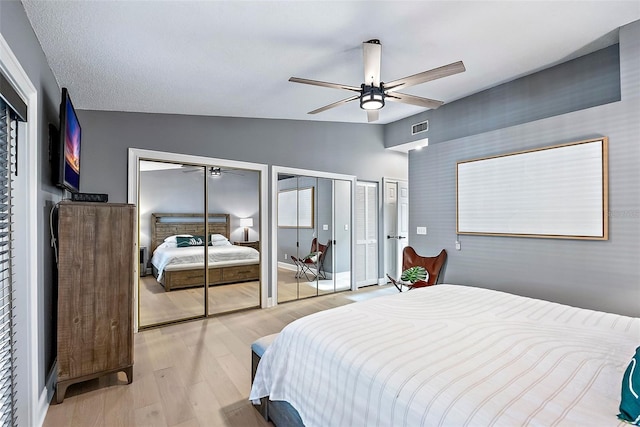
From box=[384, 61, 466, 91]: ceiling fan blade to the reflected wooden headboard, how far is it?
2.69 m

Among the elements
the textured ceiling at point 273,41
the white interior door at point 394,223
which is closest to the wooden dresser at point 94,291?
the textured ceiling at point 273,41

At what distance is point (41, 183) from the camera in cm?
202

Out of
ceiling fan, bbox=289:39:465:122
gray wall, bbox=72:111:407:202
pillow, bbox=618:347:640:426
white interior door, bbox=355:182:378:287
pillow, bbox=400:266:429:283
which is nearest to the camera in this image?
pillow, bbox=618:347:640:426

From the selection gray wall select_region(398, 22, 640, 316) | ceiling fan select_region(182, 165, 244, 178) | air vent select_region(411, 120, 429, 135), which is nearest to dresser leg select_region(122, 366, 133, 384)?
ceiling fan select_region(182, 165, 244, 178)

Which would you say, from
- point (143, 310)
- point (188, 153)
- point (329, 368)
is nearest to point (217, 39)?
point (188, 153)

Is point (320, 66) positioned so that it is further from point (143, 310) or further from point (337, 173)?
point (143, 310)

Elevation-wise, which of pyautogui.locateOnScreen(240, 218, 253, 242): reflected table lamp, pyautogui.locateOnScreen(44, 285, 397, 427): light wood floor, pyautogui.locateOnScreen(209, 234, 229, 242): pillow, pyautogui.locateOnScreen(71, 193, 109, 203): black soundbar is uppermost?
pyautogui.locateOnScreen(71, 193, 109, 203): black soundbar

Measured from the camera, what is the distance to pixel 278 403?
1.78m

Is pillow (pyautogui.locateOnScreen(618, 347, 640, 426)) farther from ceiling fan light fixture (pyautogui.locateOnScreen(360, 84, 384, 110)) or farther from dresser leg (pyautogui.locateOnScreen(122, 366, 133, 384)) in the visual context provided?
dresser leg (pyautogui.locateOnScreen(122, 366, 133, 384))

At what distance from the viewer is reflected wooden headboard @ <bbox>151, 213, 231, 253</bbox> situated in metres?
3.66

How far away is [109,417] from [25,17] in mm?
2462

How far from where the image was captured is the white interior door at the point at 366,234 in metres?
Result: 5.50

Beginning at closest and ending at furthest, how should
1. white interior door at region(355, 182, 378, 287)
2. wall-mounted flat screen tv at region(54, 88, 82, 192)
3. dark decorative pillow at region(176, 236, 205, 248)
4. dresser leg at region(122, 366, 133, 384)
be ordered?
wall-mounted flat screen tv at region(54, 88, 82, 192)
dresser leg at region(122, 366, 133, 384)
dark decorative pillow at region(176, 236, 205, 248)
white interior door at region(355, 182, 378, 287)

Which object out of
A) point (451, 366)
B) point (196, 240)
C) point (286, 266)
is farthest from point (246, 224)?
point (451, 366)
